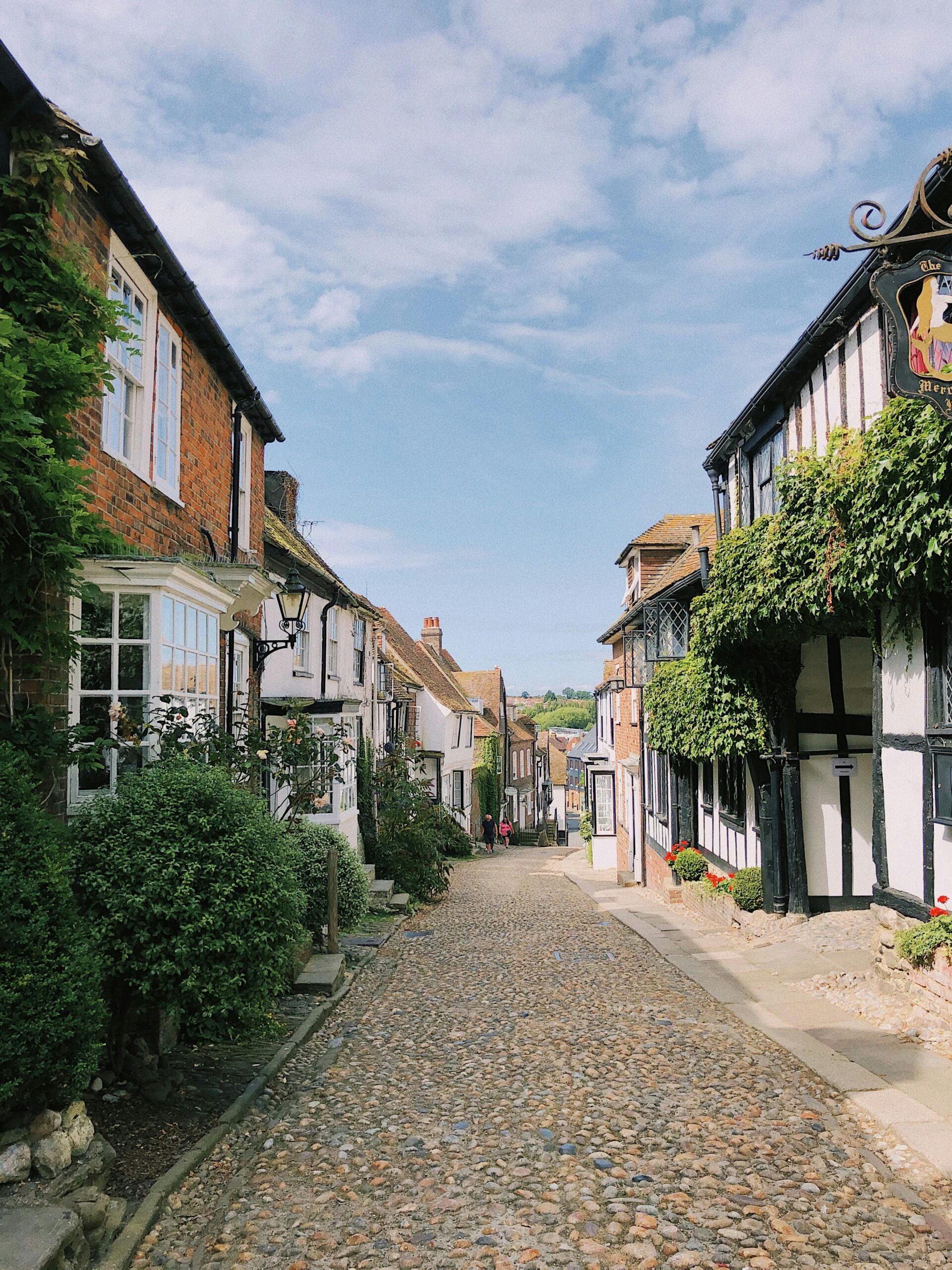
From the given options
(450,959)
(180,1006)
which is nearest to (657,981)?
(450,959)

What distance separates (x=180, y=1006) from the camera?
5.27 m

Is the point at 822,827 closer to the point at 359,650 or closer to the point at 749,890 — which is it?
the point at 749,890

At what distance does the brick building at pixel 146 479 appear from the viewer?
6656 mm

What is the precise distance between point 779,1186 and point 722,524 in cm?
1180

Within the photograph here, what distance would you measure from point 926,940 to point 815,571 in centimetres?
371

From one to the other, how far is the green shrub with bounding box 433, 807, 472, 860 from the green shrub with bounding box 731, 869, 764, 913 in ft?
25.2

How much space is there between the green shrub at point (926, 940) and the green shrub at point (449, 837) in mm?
12235

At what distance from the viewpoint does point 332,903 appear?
11.0m

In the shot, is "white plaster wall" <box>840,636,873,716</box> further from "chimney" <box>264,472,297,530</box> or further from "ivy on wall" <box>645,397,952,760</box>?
"chimney" <box>264,472,297,530</box>

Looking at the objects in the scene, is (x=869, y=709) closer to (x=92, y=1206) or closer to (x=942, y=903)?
(x=942, y=903)

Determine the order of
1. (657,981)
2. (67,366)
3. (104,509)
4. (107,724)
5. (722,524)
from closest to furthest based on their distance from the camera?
1. (67,366)
2. (107,724)
3. (104,509)
4. (657,981)
5. (722,524)

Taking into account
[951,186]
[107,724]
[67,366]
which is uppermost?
[951,186]

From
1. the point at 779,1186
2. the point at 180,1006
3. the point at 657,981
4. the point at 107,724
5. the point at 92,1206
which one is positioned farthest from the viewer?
the point at 657,981

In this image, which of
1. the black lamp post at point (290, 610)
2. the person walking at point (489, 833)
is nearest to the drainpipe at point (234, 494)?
the black lamp post at point (290, 610)
